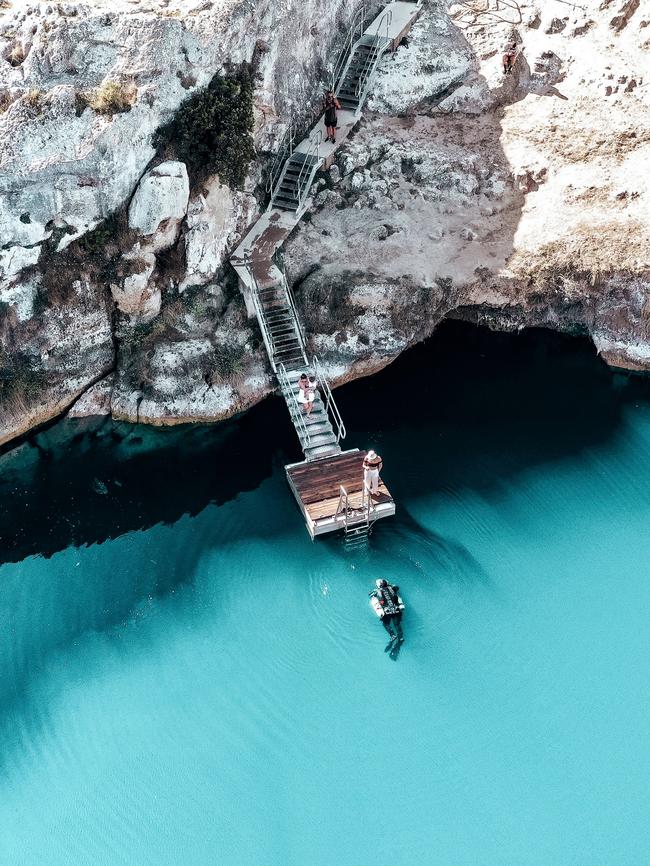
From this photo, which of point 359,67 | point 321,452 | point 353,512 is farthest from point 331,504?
point 359,67

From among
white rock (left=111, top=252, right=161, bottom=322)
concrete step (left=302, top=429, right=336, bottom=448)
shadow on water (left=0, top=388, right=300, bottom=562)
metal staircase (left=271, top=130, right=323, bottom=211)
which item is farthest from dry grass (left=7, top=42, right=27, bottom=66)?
concrete step (left=302, top=429, right=336, bottom=448)

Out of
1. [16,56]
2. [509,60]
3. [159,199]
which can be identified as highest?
[16,56]

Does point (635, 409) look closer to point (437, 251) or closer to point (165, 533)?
point (437, 251)

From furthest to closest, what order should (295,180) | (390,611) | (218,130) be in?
(295,180), (218,130), (390,611)

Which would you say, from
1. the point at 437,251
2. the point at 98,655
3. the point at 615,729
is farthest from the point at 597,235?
the point at 98,655

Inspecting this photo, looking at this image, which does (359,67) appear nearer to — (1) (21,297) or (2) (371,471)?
(1) (21,297)
